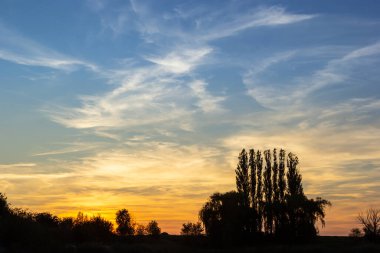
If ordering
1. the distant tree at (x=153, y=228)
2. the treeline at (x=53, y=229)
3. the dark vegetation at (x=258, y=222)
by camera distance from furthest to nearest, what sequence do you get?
the distant tree at (x=153, y=228) < the dark vegetation at (x=258, y=222) < the treeline at (x=53, y=229)

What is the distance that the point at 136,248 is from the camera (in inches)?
2181

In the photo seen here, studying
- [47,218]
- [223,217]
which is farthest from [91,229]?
[223,217]

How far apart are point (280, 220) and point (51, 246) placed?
127ft

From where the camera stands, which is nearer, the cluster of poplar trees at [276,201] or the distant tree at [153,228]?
the cluster of poplar trees at [276,201]

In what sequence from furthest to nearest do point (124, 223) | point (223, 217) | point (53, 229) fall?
point (124, 223)
point (223, 217)
point (53, 229)

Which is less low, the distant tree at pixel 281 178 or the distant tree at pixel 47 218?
the distant tree at pixel 281 178

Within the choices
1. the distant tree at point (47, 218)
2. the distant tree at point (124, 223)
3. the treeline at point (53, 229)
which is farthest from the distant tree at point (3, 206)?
the distant tree at point (124, 223)

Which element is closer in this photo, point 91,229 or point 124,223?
point 91,229

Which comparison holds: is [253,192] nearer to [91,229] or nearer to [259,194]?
Result: [259,194]

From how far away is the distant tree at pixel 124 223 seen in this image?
10281cm

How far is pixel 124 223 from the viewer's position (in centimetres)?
10450

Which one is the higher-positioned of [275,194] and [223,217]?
[275,194]

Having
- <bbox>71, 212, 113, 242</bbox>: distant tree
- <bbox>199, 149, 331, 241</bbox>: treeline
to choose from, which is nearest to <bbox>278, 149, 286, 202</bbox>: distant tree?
<bbox>199, 149, 331, 241</bbox>: treeline

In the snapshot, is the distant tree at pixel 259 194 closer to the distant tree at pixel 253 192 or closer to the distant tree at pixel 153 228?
the distant tree at pixel 253 192
